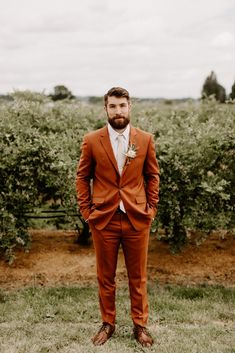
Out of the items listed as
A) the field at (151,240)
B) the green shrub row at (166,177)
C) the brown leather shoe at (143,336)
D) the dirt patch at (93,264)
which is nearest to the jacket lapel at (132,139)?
the brown leather shoe at (143,336)

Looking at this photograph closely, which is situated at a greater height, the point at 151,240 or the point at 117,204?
the point at 117,204

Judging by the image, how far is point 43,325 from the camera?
5.59 m

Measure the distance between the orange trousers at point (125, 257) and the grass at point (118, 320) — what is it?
354 millimetres

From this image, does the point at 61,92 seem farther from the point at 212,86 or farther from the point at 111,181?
the point at 111,181

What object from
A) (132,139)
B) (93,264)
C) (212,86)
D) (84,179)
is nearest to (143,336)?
(84,179)

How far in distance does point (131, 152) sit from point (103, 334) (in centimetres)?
187

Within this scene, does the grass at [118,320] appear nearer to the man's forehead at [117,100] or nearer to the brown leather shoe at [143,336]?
the brown leather shoe at [143,336]

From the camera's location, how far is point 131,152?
4.79 m

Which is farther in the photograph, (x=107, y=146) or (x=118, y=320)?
(x=118, y=320)

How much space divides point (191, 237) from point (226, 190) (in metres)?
1.10

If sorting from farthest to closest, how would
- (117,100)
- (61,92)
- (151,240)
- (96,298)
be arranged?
(61,92)
(151,240)
(96,298)
(117,100)

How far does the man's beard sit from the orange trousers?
32.8 inches

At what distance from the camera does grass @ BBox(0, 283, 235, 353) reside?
16.5 feet

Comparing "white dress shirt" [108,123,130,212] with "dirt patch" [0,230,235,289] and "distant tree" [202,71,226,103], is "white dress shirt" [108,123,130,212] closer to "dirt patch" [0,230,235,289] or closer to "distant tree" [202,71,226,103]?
"dirt patch" [0,230,235,289]
